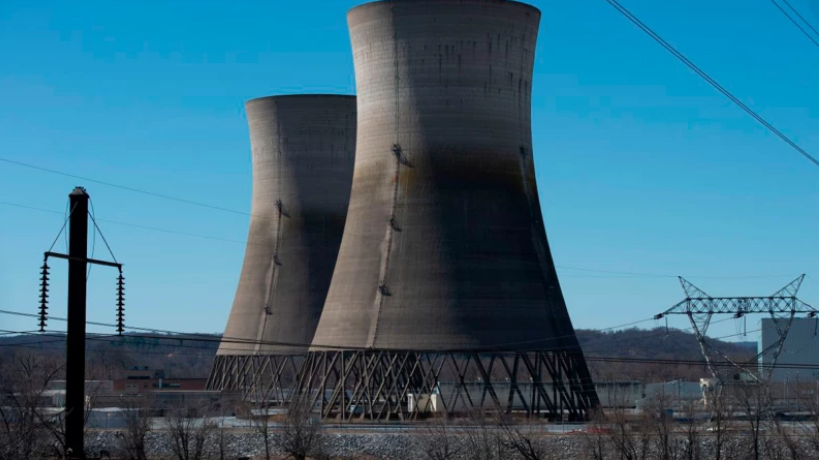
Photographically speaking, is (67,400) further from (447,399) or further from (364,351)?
(447,399)

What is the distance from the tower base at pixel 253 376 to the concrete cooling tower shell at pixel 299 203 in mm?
2018

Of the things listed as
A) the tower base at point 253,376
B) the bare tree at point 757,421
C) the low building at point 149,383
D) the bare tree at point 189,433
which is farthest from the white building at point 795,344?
the bare tree at point 189,433

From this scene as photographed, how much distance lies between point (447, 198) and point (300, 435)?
7235 millimetres

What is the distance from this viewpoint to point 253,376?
50406mm

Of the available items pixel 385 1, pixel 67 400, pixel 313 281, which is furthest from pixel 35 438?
pixel 313 281

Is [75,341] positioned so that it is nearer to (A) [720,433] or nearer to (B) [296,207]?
(A) [720,433]

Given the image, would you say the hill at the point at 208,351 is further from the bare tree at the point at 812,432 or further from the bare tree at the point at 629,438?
the bare tree at the point at 629,438

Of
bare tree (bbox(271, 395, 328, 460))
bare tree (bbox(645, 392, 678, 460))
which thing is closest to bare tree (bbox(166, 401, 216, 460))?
bare tree (bbox(271, 395, 328, 460))

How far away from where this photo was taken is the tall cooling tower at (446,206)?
119 ft

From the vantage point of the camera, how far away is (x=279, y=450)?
1505 inches

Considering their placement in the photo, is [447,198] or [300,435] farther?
[447,198]

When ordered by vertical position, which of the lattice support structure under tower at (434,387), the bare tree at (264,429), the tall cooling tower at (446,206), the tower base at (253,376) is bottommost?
the bare tree at (264,429)

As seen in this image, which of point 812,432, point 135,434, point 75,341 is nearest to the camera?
point 75,341

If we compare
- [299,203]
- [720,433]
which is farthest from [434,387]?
[299,203]
